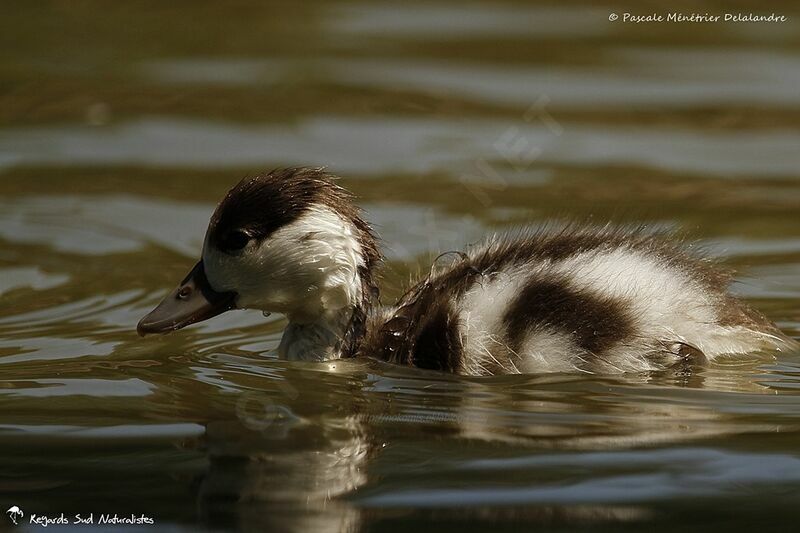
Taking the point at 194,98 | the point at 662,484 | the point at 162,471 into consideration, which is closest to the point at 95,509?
the point at 162,471

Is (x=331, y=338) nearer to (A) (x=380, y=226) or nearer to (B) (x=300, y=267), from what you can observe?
(B) (x=300, y=267)

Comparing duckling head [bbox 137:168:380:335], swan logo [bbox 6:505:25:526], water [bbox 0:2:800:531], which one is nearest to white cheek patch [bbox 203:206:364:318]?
duckling head [bbox 137:168:380:335]

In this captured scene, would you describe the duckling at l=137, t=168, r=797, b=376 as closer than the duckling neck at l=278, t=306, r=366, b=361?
Yes

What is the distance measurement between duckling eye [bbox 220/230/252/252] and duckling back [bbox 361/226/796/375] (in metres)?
0.48

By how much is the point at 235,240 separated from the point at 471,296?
28.3 inches

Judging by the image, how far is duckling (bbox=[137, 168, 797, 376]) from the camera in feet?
14.7

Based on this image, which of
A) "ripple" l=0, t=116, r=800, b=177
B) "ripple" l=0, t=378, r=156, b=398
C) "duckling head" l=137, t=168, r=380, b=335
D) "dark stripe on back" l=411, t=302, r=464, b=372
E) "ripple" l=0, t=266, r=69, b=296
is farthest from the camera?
"ripple" l=0, t=116, r=800, b=177

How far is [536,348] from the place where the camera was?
4512 millimetres

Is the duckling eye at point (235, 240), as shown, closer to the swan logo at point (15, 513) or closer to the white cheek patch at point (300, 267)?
the white cheek patch at point (300, 267)

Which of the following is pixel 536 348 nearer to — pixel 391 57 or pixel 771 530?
pixel 771 530

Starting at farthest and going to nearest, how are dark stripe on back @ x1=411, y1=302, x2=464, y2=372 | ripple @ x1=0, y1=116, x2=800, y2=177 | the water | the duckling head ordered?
ripple @ x1=0, y1=116, x2=800, y2=177
the duckling head
dark stripe on back @ x1=411, y1=302, x2=464, y2=372
the water

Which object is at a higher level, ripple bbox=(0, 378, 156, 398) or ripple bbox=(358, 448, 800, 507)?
ripple bbox=(0, 378, 156, 398)

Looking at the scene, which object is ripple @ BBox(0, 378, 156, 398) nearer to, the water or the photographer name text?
the water

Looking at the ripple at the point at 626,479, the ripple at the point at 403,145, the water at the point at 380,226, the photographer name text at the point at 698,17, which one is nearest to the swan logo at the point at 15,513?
the water at the point at 380,226
